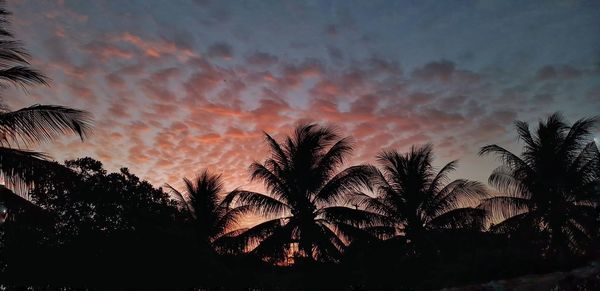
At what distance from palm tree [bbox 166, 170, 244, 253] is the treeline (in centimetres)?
19

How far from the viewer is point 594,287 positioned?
5328 mm

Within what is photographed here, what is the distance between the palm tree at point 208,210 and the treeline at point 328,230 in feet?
0.62

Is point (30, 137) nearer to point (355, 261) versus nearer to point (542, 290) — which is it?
point (542, 290)

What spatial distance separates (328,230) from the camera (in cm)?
1831

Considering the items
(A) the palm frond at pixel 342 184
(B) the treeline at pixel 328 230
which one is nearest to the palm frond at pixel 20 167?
(B) the treeline at pixel 328 230

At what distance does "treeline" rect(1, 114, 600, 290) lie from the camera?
1323 centimetres

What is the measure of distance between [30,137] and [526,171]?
20.1 m

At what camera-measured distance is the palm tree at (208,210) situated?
23.3m

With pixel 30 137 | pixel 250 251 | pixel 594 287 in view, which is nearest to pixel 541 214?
pixel 250 251

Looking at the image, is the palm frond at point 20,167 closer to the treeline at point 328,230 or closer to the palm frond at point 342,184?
the treeline at point 328,230

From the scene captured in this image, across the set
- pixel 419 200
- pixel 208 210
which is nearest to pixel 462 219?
pixel 419 200

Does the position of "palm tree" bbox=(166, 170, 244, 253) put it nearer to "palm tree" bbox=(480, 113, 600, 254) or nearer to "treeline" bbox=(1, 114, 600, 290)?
"treeline" bbox=(1, 114, 600, 290)

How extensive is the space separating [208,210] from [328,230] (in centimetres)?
945

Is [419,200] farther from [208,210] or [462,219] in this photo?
[208,210]
